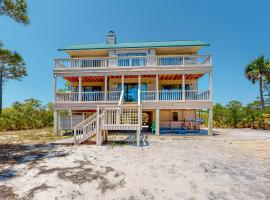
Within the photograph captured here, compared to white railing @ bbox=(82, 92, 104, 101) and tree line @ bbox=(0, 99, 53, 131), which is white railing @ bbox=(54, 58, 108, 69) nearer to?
white railing @ bbox=(82, 92, 104, 101)

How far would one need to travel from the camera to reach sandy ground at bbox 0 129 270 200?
4.02 metres

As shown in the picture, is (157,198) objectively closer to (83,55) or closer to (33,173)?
(33,173)

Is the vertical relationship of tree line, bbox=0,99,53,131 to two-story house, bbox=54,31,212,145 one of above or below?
below

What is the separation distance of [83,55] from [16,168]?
46.8 feet

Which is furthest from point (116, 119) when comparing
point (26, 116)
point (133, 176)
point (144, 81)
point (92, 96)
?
point (26, 116)

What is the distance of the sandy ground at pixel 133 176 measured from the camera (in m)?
4.02

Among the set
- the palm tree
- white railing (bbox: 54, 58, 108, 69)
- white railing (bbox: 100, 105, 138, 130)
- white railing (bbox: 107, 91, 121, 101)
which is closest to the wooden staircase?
white railing (bbox: 100, 105, 138, 130)

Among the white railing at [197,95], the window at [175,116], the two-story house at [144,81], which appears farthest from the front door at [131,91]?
the white railing at [197,95]

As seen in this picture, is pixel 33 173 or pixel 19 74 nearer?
pixel 33 173

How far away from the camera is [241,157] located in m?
7.02

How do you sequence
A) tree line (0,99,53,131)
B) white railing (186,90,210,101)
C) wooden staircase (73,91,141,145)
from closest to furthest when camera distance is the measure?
wooden staircase (73,91,141,145), white railing (186,90,210,101), tree line (0,99,53,131)

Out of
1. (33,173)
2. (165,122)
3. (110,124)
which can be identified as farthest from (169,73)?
(33,173)

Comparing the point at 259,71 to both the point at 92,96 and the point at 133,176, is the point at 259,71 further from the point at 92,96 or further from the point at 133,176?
the point at 133,176

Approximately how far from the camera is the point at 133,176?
16.0 feet
